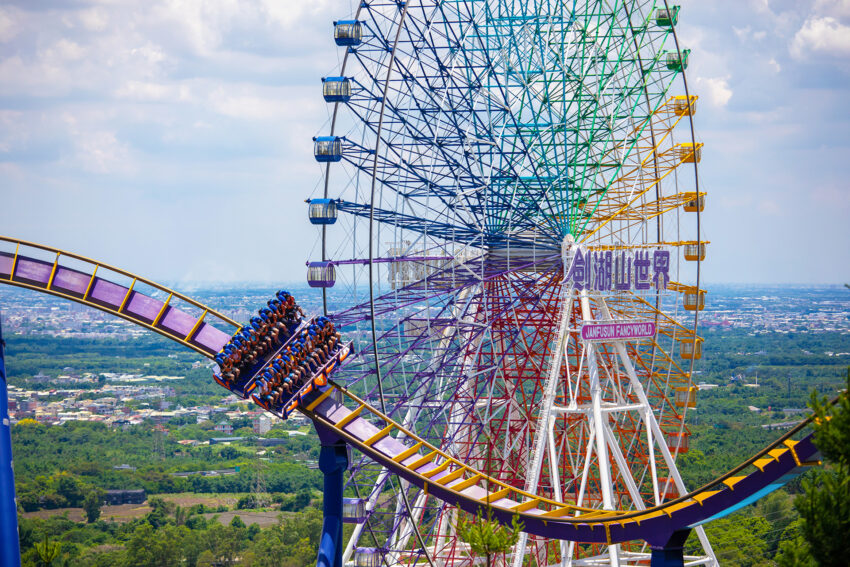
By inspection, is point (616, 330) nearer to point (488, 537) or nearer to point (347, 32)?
point (488, 537)

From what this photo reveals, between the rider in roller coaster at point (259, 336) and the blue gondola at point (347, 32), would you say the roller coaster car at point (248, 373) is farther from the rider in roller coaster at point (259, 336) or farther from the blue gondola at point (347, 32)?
the blue gondola at point (347, 32)

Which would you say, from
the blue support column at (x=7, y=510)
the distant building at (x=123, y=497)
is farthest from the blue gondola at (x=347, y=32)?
the distant building at (x=123, y=497)

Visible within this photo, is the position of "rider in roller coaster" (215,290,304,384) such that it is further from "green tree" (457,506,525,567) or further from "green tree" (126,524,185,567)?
"green tree" (126,524,185,567)

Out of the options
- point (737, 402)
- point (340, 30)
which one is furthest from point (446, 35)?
point (737, 402)

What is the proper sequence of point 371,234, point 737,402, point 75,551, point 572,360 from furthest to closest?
point 737,402
point 75,551
point 572,360
point 371,234

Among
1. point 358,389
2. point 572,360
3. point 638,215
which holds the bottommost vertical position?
point 358,389

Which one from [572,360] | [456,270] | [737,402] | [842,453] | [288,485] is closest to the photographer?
[842,453]

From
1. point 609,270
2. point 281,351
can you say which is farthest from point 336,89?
→ point 281,351

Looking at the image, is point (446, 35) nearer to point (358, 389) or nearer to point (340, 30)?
point (340, 30)
